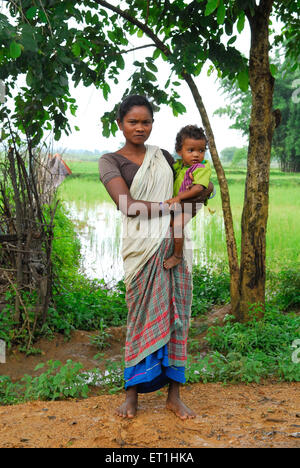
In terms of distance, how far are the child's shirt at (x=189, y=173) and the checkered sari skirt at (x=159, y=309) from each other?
0.26 metres

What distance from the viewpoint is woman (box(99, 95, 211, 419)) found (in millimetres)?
2305

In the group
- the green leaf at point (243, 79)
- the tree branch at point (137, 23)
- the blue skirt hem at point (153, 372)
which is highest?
the tree branch at point (137, 23)

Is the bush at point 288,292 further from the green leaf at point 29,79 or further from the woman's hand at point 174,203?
the green leaf at point 29,79

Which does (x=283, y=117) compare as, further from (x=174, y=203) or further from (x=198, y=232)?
(x=174, y=203)

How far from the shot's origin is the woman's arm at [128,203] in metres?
2.22

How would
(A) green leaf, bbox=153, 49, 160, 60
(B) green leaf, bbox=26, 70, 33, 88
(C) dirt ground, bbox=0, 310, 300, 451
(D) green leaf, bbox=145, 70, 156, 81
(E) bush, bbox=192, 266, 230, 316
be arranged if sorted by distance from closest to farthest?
1. (C) dirt ground, bbox=0, 310, 300, 451
2. (B) green leaf, bbox=26, 70, 33, 88
3. (D) green leaf, bbox=145, 70, 156, 81
4. (A) green leaf, bbox=153, 49, 160, 60
5. (E) bush, bbox=192, 266, 230, 316

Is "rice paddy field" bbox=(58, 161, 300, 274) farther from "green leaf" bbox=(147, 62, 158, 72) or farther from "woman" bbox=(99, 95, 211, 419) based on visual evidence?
"woman" bbox=(99, 95, 211, 419)

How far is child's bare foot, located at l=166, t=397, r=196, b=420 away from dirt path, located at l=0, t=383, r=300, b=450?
0.03m

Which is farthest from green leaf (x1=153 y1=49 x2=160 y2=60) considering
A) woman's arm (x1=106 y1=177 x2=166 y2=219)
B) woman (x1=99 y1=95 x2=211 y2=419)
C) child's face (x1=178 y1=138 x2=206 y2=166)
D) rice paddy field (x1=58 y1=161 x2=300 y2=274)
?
woman's arm (x1=106 y1=177 x2=166 y2=219)

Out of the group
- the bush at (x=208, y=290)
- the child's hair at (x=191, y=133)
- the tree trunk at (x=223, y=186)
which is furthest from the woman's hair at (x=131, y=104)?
the bush at (x=208, y=290)

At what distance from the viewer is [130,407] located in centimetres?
243

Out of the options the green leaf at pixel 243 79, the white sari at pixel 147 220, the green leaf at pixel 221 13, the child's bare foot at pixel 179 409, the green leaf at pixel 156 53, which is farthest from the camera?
the green leaf at pixel 156 53

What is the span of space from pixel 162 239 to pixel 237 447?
3.21ft
